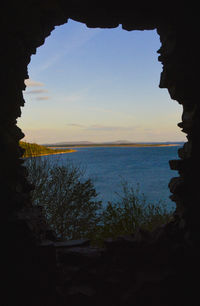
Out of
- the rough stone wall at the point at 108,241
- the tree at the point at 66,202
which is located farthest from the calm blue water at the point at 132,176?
the rough stone wall at the point at 108,241

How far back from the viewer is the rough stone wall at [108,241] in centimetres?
333

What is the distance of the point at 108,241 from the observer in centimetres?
353

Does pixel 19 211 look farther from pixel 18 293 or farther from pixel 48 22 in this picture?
pixel 48 22

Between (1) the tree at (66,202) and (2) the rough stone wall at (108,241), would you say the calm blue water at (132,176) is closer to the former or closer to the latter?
(1) the tree at (66,202)

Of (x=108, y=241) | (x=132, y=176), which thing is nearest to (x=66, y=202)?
(x=108, y=241)

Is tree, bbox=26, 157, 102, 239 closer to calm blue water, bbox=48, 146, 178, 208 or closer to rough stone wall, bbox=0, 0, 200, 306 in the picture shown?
calm blue water, bbox=48, 146, 178, 208

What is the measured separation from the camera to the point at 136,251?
3467 mm

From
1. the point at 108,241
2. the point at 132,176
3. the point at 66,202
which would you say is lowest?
the point at 132,176

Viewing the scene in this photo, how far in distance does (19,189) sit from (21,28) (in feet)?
7.03

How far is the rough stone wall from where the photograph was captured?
10.9 feet

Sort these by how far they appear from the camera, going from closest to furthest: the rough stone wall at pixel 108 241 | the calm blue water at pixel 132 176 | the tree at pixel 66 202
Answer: the rough stone wall at pixel 108 241 → the tree at pixel 66 202 → the calm blue water at pixel 132 176

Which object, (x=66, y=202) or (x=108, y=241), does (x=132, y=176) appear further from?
(x=108, y=241)

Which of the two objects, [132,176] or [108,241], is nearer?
[108,241]

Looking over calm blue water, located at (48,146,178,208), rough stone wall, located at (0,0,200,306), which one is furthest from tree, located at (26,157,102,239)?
rough stone wall, located at (0,0,200,306)
